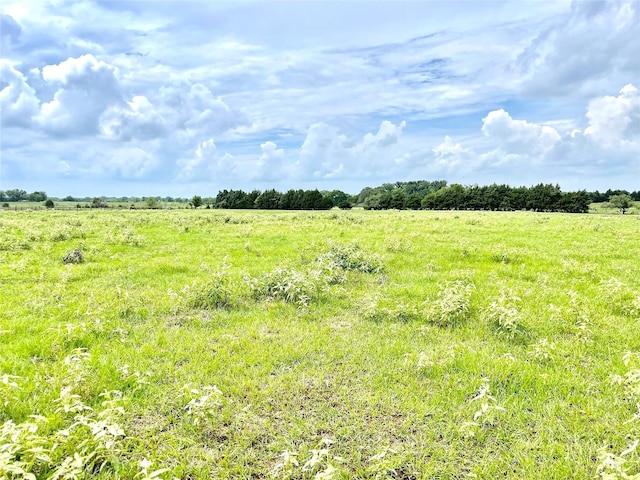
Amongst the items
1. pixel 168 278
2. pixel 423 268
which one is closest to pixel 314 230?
pixel 423 268

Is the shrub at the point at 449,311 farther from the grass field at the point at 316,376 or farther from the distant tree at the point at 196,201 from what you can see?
the distant tree at the point at 196,201

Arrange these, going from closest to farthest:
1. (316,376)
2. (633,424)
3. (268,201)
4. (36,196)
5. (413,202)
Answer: (633,424), (316,376), (268,201), (36,196), (413,202)

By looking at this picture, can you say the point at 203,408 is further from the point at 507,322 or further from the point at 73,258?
the point at 73,258

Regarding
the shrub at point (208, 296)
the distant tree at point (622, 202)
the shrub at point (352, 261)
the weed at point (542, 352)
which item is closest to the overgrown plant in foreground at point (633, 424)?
the weed at point (542, 352)

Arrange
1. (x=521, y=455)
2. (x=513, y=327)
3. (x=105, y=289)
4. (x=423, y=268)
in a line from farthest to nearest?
1. (x=423, y=268)
2. (x=105, y=289)
3. (x=513, y=327)
4. (x=521, y=455)

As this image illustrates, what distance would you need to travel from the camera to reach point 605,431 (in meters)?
5.48

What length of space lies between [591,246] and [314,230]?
18697mm

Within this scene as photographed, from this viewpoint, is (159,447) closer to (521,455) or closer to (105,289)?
(521,455)

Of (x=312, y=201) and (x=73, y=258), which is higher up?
(x=312, y=201)

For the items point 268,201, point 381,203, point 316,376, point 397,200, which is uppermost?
point 397,200

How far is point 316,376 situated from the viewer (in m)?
7.10

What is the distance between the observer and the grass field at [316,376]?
192 inches

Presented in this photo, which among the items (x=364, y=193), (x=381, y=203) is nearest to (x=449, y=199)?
(x=381, y=203)

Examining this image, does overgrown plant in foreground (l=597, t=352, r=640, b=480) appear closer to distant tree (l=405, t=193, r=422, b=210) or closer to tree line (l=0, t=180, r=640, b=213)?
tree line (l=0, t=180, r=640, b=213)
